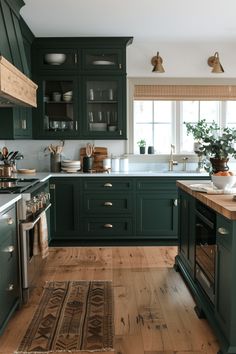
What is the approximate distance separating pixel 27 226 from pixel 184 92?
3306 mm

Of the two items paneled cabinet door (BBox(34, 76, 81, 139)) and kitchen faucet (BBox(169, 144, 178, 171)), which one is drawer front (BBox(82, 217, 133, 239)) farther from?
paneled cabinet door (BBox(34, 76, 81, 139))

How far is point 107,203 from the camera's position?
16.2 feet

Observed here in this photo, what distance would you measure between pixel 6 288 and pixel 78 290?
2.94 ft

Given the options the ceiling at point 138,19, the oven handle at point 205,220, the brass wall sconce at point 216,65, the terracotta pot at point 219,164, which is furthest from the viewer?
the brass wall sconce at point 216,65

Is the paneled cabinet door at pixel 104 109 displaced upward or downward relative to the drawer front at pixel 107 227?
upward

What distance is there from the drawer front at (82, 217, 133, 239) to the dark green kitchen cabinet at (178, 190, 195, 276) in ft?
4.13

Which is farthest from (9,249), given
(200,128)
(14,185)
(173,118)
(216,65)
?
(216,65)

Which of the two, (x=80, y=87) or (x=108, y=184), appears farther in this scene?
(x=80, y=87)

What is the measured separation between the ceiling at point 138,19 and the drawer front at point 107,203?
2065 millimetres

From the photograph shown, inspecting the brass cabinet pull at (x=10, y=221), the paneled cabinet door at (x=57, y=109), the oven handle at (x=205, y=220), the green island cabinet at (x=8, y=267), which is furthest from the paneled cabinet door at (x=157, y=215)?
the brass cabinet pull at (x=10, y=221)

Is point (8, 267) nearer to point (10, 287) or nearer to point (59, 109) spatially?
point (10, 287)

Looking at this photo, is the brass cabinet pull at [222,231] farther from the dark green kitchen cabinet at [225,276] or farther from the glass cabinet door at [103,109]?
the glass cabinet door at [103,109]

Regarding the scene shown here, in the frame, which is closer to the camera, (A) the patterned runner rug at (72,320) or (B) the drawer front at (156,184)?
(A) the patterned runner rug at (72,320)

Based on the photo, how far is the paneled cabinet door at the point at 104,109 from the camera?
5141 mm
